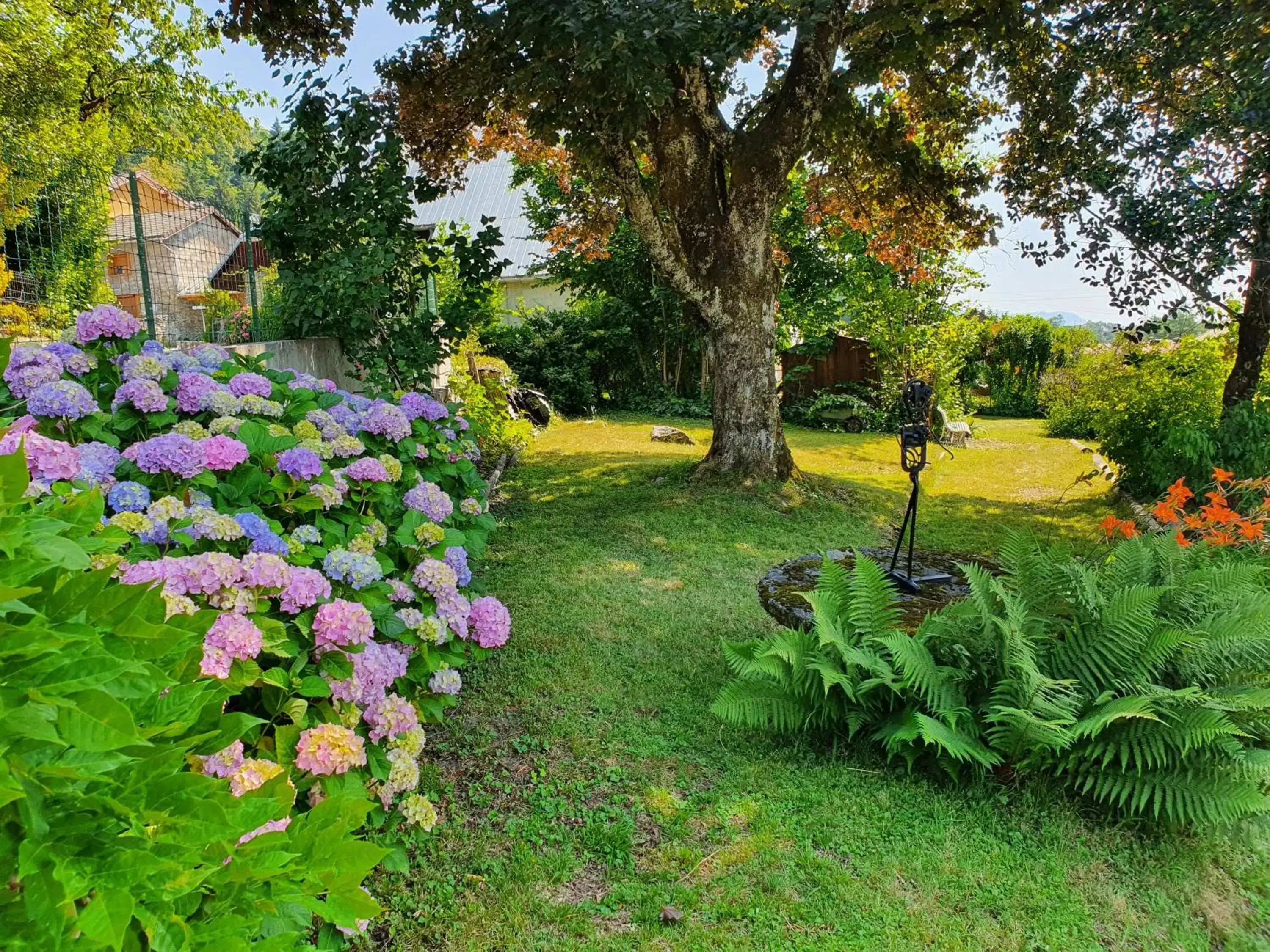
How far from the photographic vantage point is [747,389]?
715 cm

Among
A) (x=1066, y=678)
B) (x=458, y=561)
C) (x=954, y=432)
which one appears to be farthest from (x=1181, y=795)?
(x=954, y=432)

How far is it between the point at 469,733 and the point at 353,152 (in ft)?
15.2

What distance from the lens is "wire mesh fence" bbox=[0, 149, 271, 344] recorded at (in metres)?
4.38

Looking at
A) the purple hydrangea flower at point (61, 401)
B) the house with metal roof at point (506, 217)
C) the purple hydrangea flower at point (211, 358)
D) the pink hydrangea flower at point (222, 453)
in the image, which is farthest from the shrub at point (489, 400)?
the house with metal roof at point (506, 217)

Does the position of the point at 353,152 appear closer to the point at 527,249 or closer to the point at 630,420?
the point at 630,420

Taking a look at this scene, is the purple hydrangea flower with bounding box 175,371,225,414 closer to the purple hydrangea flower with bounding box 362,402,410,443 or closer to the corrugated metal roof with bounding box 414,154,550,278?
the purple hydrangea flower with bounding box 362,402,410,443

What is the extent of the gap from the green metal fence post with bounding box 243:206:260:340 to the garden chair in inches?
385

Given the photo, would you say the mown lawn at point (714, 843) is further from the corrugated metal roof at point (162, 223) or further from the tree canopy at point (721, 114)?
the tree canopy at point (721, 114)

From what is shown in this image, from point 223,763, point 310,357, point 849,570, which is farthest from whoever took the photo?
point 310,357

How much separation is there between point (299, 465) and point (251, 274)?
13.6 feet

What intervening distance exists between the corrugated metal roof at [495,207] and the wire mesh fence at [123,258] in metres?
15.2

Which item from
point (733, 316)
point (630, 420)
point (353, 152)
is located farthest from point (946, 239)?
point (353, 152)

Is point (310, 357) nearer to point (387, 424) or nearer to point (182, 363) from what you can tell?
point (182, 363)

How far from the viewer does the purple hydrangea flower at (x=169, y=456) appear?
77.7 inches
